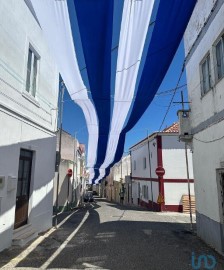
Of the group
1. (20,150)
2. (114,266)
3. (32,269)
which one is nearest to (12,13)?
(20,150)

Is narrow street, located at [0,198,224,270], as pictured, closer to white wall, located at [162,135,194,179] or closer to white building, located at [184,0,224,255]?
white building, located at [184,0,224,255]

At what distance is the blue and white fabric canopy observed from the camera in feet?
16.7

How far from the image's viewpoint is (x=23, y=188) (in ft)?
26.2

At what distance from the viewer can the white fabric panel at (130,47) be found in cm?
511

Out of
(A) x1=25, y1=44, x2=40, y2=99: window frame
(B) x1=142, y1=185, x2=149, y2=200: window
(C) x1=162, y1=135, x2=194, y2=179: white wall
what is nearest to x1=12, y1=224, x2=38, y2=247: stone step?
(A) x1=25, y1=44, x2=40, y2=99: window frame

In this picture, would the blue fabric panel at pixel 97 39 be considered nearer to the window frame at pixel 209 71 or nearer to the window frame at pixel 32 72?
the window frame at pixel 32 72

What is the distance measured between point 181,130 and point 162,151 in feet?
31.3

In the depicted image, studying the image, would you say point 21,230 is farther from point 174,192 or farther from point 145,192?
point 145,192

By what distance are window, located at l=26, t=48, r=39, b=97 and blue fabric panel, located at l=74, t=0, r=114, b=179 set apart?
2120 millimetres

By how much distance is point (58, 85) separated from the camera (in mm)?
10828

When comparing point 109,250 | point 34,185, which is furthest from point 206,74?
point 34,185

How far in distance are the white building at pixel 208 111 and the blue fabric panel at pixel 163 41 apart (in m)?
1.59

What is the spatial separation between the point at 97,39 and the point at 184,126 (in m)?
5.34

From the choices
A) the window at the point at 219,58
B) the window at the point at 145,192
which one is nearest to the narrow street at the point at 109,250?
the window at the point at 219,58
